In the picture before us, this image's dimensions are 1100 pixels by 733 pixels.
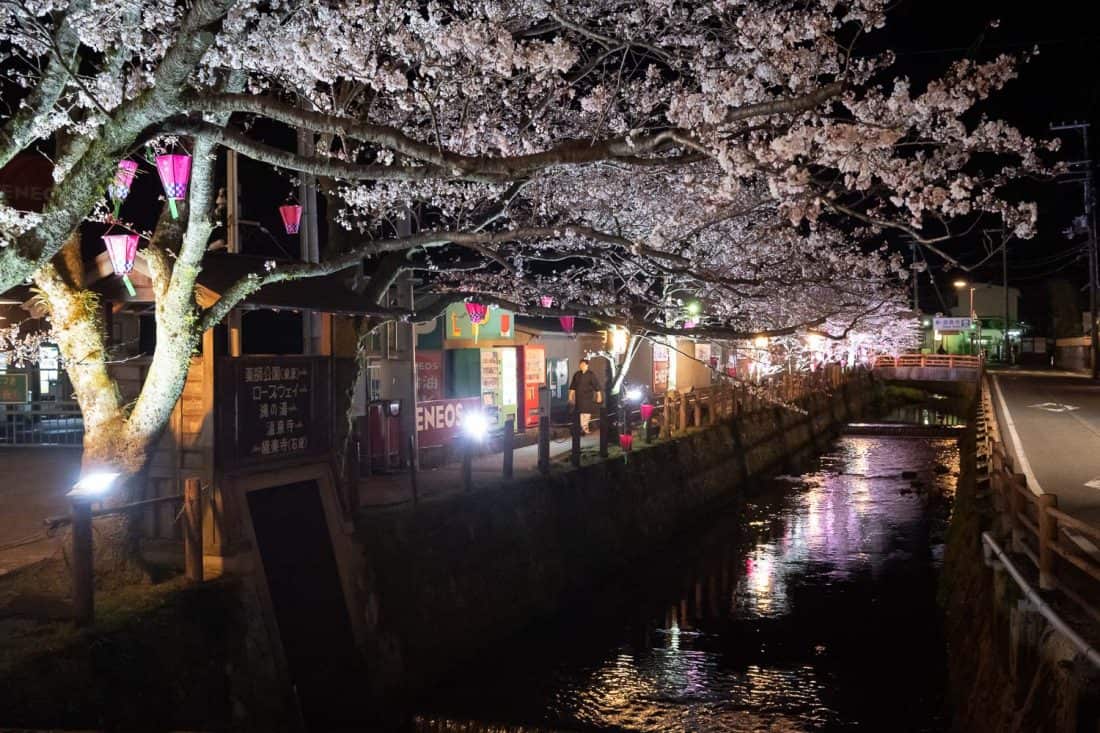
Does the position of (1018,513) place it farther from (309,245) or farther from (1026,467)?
(309,245)

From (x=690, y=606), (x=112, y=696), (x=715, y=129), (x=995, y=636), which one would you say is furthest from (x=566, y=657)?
(x=715, y=129)

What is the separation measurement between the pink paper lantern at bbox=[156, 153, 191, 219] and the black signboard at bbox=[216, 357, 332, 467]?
7.05ft

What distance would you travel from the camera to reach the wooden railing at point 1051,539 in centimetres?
738

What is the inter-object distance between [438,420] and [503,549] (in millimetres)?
4198

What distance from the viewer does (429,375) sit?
20.2m

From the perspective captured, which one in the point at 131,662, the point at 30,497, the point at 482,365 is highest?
the point at 482,365

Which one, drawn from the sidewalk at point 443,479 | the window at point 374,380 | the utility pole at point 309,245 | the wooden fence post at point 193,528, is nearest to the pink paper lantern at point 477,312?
the window at point 374,380

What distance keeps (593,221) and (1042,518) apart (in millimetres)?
10997

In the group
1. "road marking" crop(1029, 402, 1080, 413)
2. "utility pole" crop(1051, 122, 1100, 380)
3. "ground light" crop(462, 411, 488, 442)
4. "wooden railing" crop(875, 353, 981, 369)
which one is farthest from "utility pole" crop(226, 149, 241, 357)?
"wooden railing" crop(875, 353, 981, 369)

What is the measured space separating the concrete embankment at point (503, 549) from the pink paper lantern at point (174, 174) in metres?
4.41

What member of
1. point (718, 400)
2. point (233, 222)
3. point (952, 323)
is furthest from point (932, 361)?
point (233, 222)

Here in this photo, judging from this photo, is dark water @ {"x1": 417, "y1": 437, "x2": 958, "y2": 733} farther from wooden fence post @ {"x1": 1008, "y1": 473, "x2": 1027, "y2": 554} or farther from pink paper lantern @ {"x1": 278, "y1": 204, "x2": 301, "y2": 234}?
pink paper lantern @ {"x1": 278, "y1": 204, "x2": 301, "y2": 234}

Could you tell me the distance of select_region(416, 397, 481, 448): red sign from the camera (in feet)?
55.3

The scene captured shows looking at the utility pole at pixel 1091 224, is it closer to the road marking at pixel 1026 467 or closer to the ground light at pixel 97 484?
the road marking at pixel 1026 467
